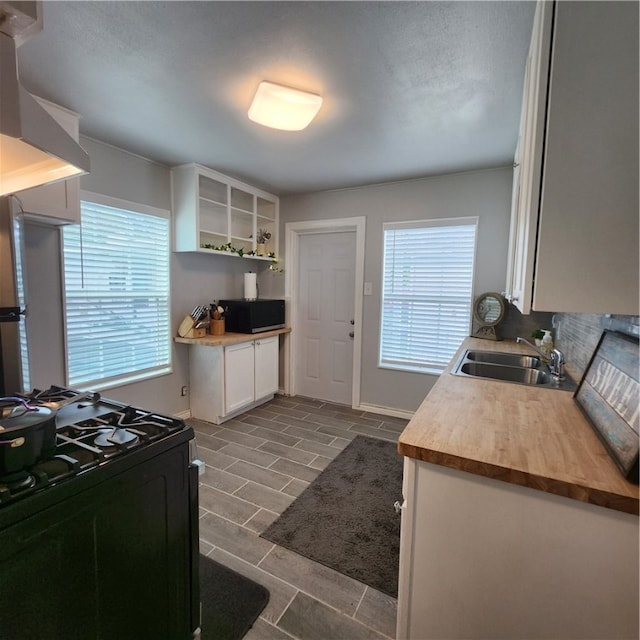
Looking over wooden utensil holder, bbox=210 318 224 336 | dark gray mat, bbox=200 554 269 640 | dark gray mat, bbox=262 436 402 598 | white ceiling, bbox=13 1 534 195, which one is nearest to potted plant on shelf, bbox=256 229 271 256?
wooden utensil holder, bbox=210 318 224 336

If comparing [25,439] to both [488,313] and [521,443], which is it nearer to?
[521,443]

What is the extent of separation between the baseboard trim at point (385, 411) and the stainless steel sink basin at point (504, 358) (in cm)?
137

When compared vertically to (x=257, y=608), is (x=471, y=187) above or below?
above

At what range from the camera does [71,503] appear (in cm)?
80

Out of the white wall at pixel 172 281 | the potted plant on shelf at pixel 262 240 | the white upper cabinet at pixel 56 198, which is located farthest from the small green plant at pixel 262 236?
the white upper cabinet at pixel 56 198

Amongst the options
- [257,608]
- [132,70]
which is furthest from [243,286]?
[257,608]

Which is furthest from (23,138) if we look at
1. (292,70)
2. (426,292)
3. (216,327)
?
(426,292)

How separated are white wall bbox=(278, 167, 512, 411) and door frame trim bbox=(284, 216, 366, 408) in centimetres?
6

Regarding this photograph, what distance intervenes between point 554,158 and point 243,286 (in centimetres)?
362

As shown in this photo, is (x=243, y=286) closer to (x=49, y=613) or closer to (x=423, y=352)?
(x=423, y=352)

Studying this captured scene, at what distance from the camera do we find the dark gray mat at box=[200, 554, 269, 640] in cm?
141

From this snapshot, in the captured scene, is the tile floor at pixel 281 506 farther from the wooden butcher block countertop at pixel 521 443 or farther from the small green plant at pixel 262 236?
the small green plant at pixel 262 236

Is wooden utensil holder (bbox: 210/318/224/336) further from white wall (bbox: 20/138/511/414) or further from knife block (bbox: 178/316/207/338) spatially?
white wall (bbox: 20/138/511/414)

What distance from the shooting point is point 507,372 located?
2.21 m
